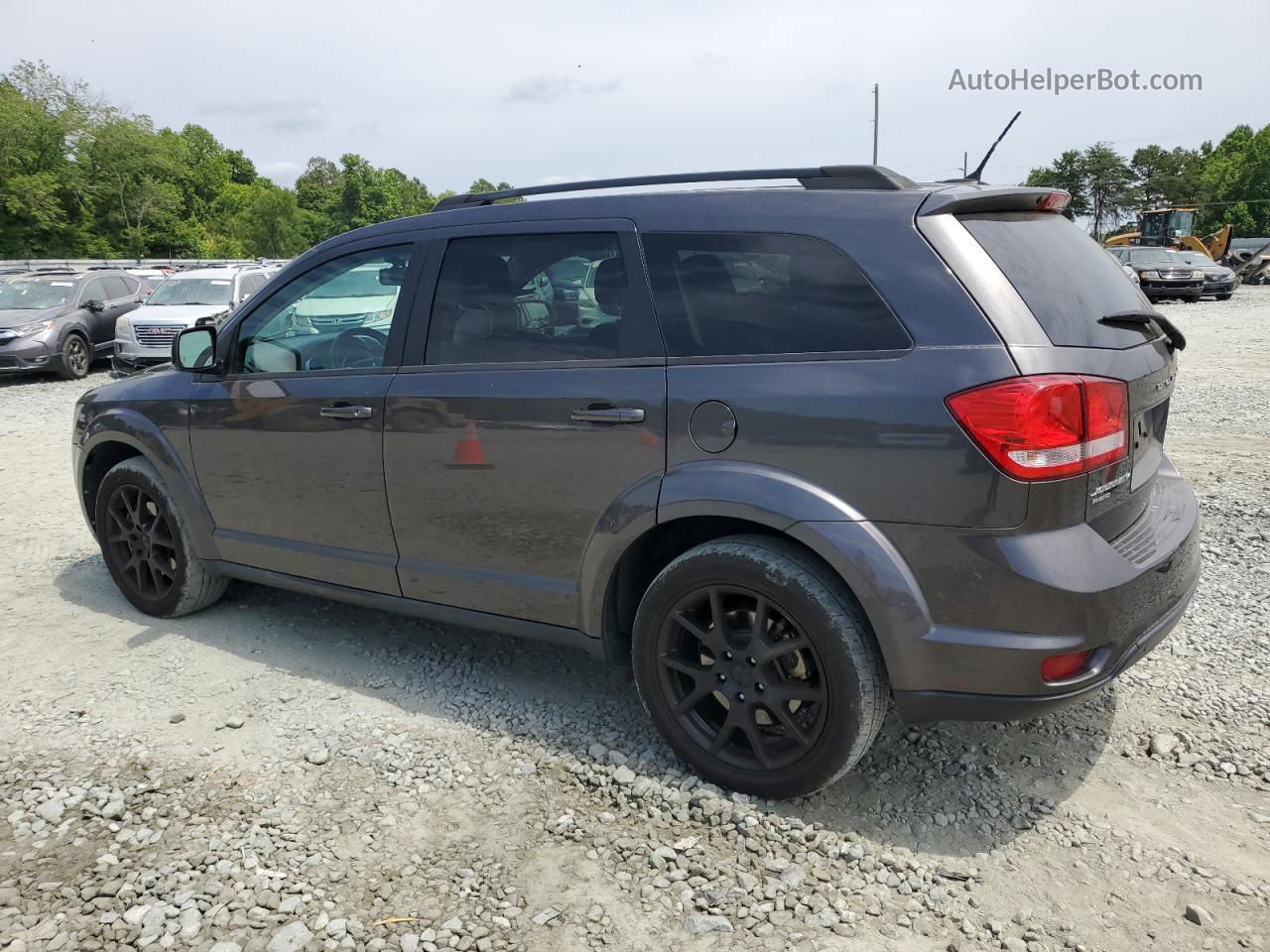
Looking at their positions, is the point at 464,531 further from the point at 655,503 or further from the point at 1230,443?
the point at 1230,443

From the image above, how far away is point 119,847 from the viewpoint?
2.94m

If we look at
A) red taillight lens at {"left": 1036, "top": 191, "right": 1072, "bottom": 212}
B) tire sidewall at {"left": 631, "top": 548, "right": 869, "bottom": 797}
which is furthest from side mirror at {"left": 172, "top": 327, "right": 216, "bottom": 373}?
red taillight lens at {"left": 1036, "top": 191, "right": 1072, "bottom": 212}

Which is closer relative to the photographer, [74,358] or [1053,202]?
[1053,202]

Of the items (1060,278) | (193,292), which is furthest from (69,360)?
(1060,278)

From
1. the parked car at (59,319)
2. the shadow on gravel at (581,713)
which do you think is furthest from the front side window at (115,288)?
the shadow on gravel at (581,713)

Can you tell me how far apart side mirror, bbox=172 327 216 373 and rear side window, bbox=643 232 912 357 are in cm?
233

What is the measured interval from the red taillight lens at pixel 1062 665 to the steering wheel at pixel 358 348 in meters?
2.62

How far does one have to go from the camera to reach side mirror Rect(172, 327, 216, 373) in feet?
14.5

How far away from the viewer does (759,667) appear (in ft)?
9.77

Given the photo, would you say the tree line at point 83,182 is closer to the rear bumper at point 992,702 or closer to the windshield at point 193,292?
the windshield at point 193,292

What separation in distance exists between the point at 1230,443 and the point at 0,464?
1059 cm

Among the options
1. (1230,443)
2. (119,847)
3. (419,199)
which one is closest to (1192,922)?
(119,847)

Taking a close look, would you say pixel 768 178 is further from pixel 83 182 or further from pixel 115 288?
pixel 83 182

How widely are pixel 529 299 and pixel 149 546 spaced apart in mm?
2542
